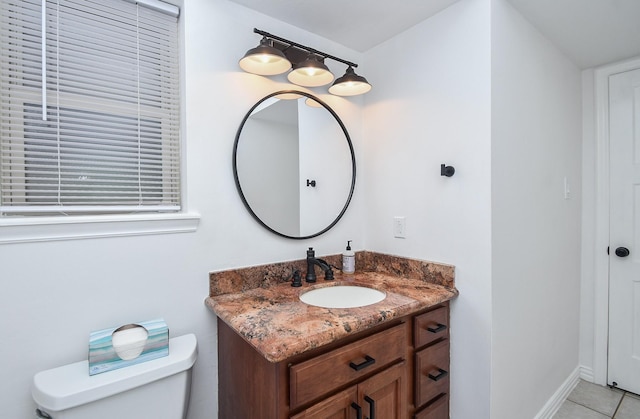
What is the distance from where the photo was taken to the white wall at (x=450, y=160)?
1.38m

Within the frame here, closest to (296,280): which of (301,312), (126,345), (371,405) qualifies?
(301,312)

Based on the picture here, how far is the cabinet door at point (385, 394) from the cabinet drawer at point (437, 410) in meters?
0.17

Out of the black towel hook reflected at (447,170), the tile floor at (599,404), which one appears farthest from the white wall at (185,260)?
the tile floor at (599,404)

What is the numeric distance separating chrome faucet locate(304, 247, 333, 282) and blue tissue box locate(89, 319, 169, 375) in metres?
0.72

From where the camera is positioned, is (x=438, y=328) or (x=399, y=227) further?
(x=399, y=227)

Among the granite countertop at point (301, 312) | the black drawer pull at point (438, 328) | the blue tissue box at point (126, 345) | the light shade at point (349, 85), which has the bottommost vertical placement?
the black drawer pull at point (438, 328)

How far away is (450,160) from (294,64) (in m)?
0.95

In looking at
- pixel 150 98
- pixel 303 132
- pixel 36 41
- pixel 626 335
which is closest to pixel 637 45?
pixel 626 335

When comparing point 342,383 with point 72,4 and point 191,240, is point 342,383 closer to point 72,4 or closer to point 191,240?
point 191,240

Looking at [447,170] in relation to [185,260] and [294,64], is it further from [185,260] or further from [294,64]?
[185,260]

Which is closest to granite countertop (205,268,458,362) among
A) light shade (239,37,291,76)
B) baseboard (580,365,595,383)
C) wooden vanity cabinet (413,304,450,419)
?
wooden vanity cabinet (413,304,450,419)

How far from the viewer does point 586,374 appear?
220 cm

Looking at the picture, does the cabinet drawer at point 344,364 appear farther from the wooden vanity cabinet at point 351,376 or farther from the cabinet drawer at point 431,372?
the cabinet drawer at point 431,372

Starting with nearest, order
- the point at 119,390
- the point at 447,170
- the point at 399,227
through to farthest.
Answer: the point at 119,390
the point at 447,170
the point at 399,227
